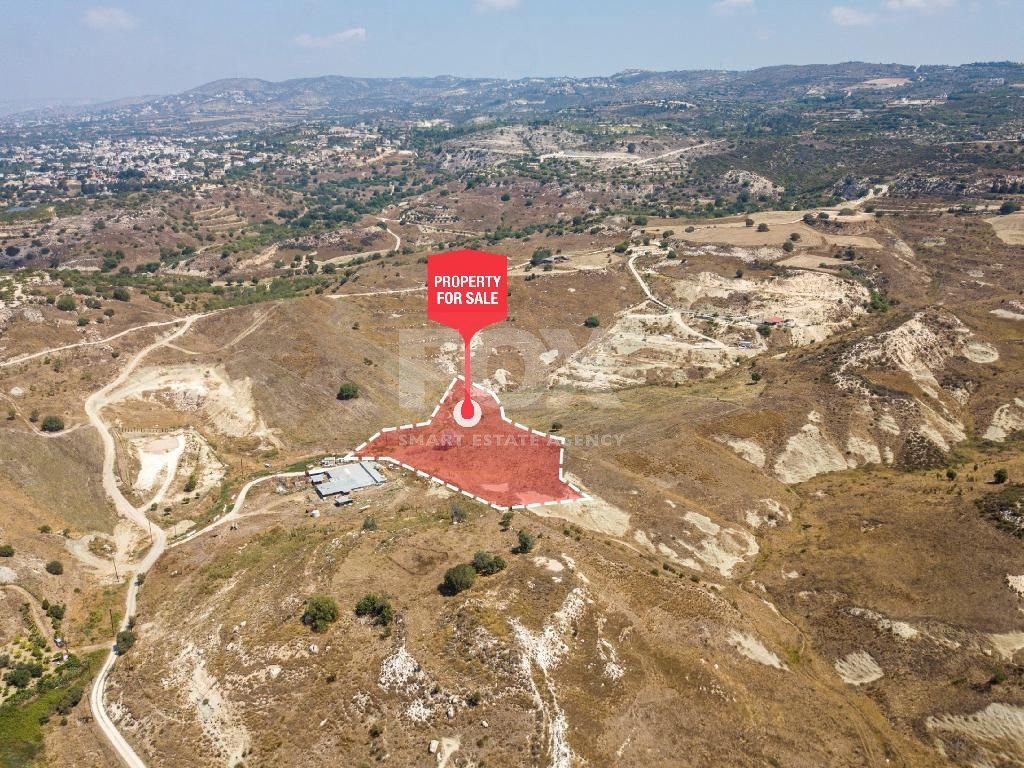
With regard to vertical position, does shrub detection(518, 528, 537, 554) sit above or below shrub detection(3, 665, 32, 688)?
above

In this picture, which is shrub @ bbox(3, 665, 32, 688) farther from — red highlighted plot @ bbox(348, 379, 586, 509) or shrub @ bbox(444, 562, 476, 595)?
red highlighted plot @ bbox(348, 379, 586, 509)

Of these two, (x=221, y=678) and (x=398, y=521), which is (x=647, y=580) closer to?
(x=398, y=521)

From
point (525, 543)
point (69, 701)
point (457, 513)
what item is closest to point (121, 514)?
point (69, 701)

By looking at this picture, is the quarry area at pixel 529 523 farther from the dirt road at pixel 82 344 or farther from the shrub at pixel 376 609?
the dirt road at pixel 82 344

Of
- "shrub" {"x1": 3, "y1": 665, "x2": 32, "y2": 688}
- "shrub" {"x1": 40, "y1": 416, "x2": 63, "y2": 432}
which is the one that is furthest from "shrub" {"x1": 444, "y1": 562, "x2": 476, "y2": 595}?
"shrub" {"x1": 40, "y1": 416, "x2": 63, "y2": 432}

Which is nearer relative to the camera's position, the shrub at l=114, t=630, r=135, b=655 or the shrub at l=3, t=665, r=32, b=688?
the shrub at l=3, t=665, r=32, b=688

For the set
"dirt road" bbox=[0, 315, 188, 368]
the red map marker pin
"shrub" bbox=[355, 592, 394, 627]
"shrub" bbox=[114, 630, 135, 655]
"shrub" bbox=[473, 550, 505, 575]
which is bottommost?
"shrub" bbox=[114, 630, 135, 655]
